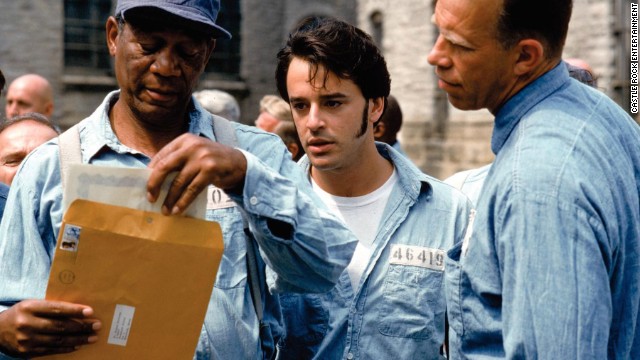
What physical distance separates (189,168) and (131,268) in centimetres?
30

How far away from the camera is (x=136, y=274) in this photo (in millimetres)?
2154

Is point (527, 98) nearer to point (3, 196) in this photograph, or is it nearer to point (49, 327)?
point (49, 327)

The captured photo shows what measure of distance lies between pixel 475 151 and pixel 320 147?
1388cm

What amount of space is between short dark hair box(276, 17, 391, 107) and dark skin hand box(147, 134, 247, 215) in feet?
4.24

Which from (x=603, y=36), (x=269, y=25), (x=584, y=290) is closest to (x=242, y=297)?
(x=584, y=290)

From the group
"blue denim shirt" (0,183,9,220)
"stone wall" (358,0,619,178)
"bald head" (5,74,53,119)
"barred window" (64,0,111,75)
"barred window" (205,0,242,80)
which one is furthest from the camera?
"barred window" (205,0,242,80)

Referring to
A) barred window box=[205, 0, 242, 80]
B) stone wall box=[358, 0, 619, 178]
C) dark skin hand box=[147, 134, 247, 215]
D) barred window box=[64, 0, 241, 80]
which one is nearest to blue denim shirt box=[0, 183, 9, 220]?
dark skin hand box=[147, 134, 247, 215]

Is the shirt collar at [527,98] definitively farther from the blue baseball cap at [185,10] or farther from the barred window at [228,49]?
the barred window at [228,49]

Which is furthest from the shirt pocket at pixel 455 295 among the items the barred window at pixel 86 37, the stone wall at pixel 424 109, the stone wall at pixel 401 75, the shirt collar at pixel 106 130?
the barred window at pixel 86 37

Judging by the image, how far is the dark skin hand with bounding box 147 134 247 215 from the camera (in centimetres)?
203

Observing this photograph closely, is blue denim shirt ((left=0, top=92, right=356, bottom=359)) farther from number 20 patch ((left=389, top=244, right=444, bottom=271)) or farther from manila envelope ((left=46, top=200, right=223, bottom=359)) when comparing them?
number 20 patch ((left=389, top=244, right=444, bottom=271))

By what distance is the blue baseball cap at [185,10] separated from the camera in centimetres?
245

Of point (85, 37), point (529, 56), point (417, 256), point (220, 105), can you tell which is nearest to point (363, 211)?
point (417, 256)

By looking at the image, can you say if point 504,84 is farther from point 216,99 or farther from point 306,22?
point 216,99
